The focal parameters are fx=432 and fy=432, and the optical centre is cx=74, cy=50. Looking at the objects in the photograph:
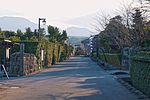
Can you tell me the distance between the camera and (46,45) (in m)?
48.2

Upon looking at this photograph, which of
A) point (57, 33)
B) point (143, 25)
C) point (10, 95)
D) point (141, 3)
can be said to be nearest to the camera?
point (10, 95)

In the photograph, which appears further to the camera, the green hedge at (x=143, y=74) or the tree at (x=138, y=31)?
the tree at (x=138, y=31)

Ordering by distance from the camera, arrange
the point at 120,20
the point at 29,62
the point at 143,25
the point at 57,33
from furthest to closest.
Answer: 1. the point at 57,33
2. the point at 120,20
3. the point at 29,62
4. the point at 143,25

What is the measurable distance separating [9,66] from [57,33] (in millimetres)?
64455

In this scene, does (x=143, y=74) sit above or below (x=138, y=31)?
below

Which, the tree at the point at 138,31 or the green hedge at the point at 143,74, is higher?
the tree at the point at 138,31

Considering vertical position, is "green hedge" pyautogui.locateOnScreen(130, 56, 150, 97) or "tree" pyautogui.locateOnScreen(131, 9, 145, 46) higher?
"tree" pyautogui.locateOnScreen(131, 9, 145, 46)

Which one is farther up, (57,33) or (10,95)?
(57,33)

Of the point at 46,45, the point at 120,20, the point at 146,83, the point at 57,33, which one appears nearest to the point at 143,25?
the point at 146,83

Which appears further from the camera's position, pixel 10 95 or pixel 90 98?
pixel 10 95

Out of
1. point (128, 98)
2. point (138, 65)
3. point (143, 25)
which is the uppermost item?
point (143, 25)

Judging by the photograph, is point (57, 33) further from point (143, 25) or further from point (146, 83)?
point (146, 83)

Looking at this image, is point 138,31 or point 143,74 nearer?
point 143,74

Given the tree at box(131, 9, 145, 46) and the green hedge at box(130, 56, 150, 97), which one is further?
the tree at box(131, 9, 145, 46)
